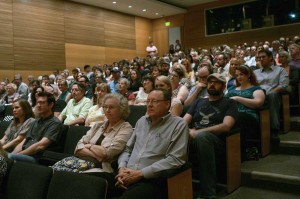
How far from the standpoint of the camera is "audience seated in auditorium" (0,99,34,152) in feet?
10.0

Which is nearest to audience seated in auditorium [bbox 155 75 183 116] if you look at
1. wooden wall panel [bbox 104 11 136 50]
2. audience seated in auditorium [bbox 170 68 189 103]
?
audience seated in auditorium [bbox 170 68 189 103]

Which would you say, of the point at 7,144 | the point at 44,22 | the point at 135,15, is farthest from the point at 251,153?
the point at 135,15

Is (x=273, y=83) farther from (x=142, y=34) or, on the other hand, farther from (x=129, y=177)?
(x=142, y=34)

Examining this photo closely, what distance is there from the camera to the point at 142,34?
13141 millimetres

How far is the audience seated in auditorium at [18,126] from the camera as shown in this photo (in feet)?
10.0

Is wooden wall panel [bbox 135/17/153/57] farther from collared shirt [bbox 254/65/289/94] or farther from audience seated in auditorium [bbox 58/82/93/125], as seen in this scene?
collared shirt [bbox 254/65/289/94]

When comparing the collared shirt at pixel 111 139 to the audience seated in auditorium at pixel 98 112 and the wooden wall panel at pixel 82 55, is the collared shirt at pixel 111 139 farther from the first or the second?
the wooden wall panel at pixel 82 55

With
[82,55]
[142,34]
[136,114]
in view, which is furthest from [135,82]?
[142,34]

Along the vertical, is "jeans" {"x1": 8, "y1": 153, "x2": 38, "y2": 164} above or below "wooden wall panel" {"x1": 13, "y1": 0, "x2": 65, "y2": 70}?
below

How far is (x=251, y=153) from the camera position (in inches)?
111

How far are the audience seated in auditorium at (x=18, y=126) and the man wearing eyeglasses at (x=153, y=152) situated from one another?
4.80ft

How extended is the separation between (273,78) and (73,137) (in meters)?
2.30

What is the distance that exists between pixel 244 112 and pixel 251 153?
0.39 meters

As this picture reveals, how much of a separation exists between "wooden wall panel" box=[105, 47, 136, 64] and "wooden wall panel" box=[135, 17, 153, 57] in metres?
0.48
